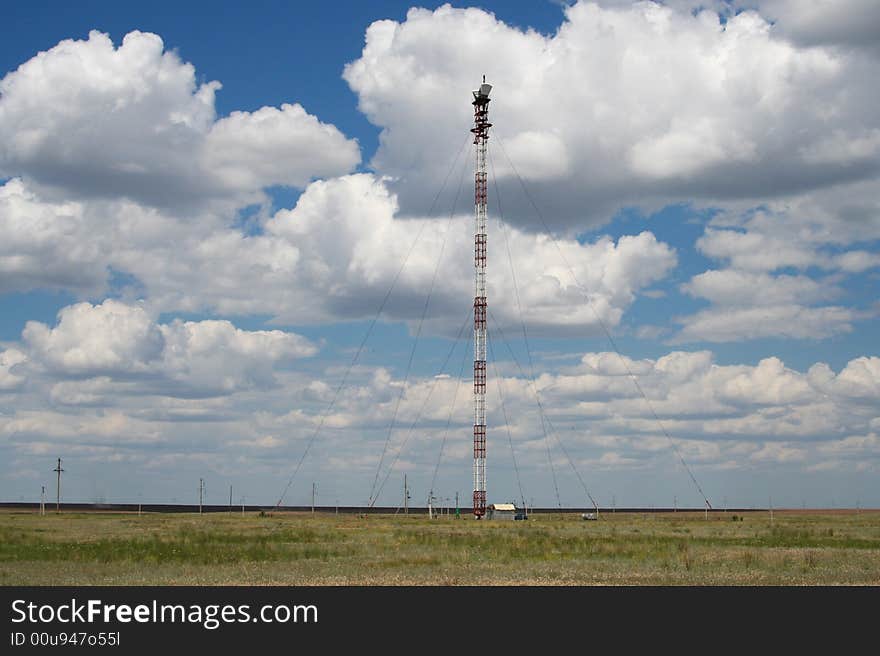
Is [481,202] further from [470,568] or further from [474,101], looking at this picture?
[470,568]

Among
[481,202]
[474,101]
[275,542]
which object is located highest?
[474,101]

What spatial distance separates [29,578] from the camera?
40562mm

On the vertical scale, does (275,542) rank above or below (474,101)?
below
